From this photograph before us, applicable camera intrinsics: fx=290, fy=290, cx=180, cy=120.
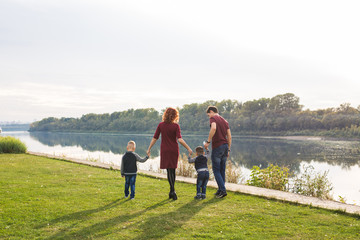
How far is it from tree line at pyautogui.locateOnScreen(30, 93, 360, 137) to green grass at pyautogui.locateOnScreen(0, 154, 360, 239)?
205ft

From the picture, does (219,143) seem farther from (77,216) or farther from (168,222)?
(77,216)

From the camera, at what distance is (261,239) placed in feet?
13.6

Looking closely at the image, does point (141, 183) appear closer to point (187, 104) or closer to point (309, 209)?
point (309, 209)

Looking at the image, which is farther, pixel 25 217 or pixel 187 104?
pixel 187 104

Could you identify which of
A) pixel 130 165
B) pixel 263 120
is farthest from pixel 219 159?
pixel 263 120

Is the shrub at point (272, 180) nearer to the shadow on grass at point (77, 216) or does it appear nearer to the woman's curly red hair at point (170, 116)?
the woman's curly red hair at point (170, 116)

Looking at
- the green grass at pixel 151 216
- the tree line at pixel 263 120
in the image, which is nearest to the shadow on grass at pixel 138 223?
the green grass at pixel 151 216

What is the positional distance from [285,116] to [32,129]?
12232 centimetres

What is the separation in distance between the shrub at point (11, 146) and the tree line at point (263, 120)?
60768mm

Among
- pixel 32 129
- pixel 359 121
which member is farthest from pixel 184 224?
pixel 32 129

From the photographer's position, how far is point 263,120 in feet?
257

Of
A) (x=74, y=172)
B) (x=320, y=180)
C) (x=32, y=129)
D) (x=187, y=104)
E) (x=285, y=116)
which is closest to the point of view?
(x=320, y=180)

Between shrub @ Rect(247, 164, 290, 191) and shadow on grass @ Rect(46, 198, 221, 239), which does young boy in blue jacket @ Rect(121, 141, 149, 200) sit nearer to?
shadow on grass @ Rect(46, 198, 221, 239)

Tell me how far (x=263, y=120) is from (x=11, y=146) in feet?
228
